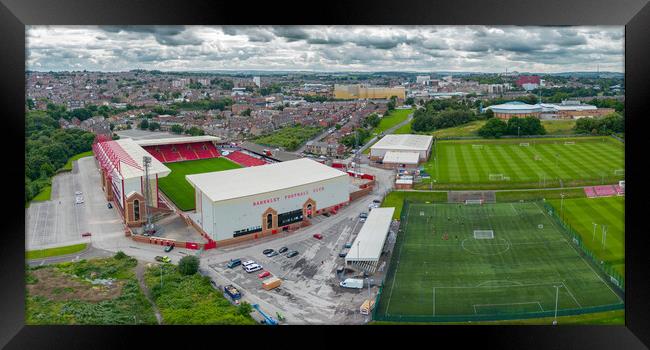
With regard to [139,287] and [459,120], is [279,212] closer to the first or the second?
[139,287]

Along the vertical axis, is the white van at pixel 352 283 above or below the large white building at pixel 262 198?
below

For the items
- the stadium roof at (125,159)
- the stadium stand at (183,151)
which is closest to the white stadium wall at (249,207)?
the stadium roof at (125,159)

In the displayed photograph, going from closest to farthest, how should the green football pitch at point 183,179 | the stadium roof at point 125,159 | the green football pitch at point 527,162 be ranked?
the stadium roof at point 125,159, the green football pitch at point 183,179, the green football pitch at point 527,162

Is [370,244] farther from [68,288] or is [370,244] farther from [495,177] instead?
[495,177]

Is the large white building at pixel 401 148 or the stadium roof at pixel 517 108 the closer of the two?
the large white building at pixel 401 148

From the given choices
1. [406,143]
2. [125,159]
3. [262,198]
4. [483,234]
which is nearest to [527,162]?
[406,143]

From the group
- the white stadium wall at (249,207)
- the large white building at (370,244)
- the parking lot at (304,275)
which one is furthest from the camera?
the white stadium wall at (249,207)

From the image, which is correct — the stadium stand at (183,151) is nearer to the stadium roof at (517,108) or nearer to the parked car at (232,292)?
the parked car at (232,292)
